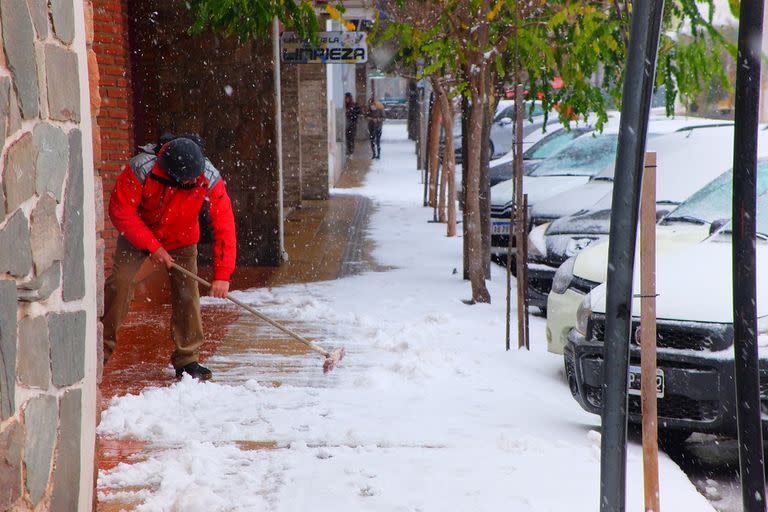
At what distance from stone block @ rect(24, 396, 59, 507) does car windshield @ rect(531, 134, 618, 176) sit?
11.1 m

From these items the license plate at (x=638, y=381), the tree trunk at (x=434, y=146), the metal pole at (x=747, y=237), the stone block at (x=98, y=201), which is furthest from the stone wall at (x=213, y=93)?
the metal pole at (x=747, y=237)

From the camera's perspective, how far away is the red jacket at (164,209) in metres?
6.48

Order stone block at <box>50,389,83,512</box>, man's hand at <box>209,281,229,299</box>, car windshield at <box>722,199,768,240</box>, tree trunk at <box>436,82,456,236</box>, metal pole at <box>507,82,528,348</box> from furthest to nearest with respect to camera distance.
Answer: tree trunk at <box>436,82,456,236</box> → metal pole at <box>507,82,528,348</box> → man's hand at <box>209,281,229,299</box> → car windshield at <box>722,199,768,240</box> → stone block at <box>50,389,83,512</box>

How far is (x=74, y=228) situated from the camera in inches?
126

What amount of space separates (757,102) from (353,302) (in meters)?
7.60

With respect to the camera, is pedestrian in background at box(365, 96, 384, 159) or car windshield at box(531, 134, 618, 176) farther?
pedestrian in background at box(365, 96, 384, 159)

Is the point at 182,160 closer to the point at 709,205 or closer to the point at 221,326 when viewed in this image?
the point at 221,326

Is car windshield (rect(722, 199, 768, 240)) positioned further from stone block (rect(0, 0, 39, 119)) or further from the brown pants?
stone block (rect(0, 0, 39, 119))

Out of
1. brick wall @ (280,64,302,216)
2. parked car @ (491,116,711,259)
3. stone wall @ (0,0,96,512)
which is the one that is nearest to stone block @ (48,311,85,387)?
stone wall @ (0,0,96,512)

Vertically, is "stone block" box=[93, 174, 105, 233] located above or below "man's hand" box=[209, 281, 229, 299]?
above

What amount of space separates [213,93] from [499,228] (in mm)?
3652

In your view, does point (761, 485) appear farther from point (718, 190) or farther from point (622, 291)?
point (718, 190)

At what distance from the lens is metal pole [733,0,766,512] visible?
2.46 meters

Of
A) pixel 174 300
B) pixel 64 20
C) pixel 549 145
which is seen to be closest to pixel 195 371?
pixel 174 300
